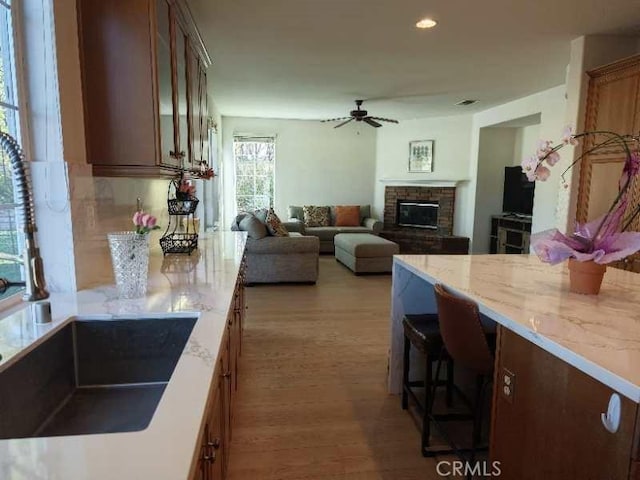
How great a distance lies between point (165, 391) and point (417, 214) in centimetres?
730

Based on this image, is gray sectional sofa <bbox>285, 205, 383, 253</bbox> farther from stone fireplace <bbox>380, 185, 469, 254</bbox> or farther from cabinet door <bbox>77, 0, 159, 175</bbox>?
cabinet door <bbox>77, 0, 159, 175</bbox>

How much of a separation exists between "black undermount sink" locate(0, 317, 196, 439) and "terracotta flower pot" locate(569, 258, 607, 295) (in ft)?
4.98

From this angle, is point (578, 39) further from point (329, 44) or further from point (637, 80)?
point (329, 44)

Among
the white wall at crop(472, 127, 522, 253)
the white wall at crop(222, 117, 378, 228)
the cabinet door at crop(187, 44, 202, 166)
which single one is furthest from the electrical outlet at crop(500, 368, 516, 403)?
the white wall at crop(222, 117, 378, 228)

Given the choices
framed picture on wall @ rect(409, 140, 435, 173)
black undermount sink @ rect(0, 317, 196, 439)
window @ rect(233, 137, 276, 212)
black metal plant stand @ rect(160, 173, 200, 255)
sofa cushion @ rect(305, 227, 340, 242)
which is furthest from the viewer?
window @ rect(233, 137, 276, 212)

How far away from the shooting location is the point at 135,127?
1681mm

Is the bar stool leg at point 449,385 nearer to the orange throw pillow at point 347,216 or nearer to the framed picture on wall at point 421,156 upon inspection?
the orange throw pillow at point 347,216

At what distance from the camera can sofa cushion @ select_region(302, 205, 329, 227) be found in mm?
7824

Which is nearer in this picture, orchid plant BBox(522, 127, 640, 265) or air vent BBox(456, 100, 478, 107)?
orchid plant BBox(522, 127, 640, 265)

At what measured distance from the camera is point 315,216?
7.85m

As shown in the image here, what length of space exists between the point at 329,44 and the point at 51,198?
279 centimetres

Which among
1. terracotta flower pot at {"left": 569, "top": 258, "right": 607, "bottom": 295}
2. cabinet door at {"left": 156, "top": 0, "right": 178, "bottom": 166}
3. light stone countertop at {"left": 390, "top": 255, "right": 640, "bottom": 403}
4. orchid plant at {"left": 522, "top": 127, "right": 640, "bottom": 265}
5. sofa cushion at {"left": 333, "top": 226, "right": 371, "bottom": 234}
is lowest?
sofa cushion at {"left": 333, "top": 226, "right": 371, "bottom": 234}

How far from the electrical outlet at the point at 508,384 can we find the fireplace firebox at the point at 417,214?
6287mm

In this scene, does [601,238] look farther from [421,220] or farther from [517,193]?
[421,220]
